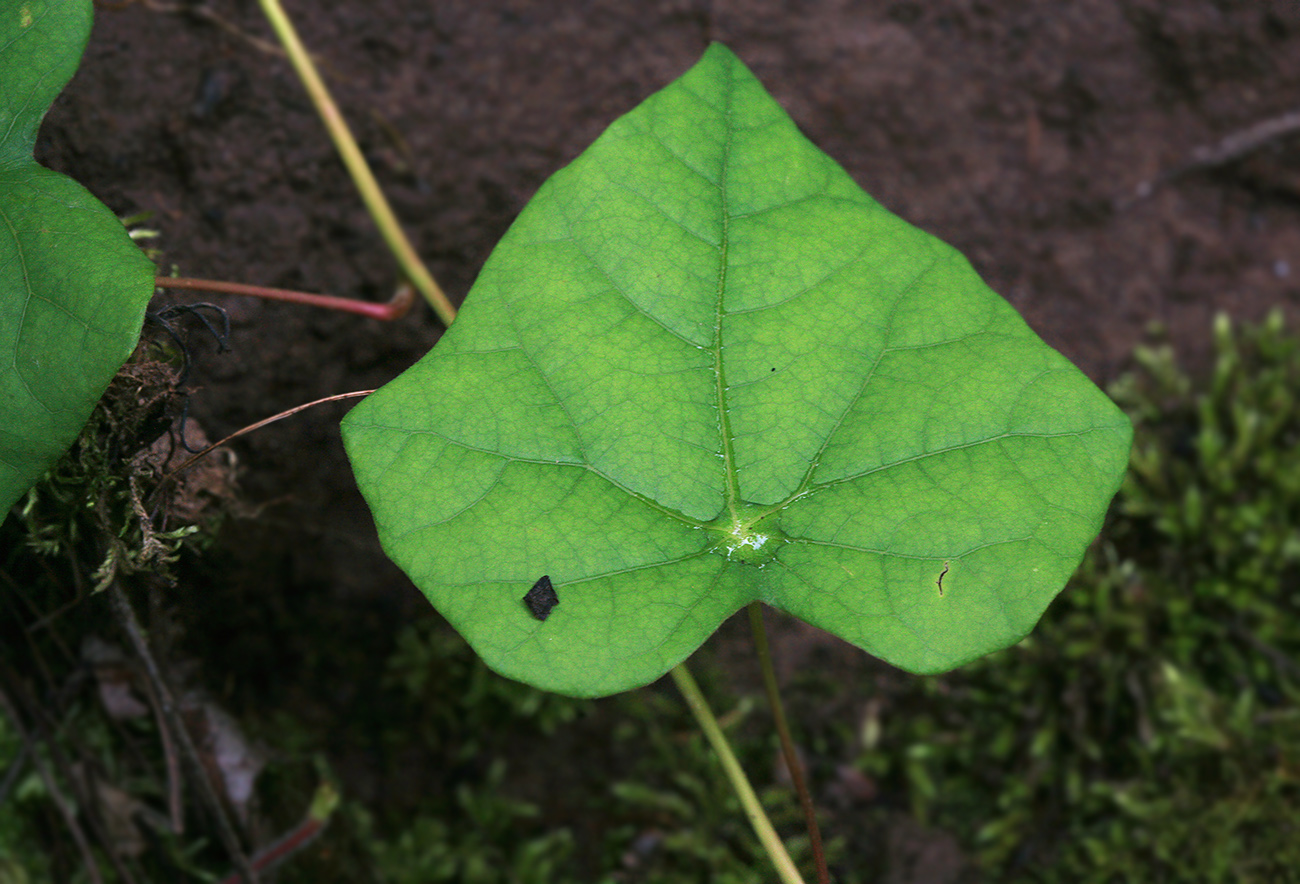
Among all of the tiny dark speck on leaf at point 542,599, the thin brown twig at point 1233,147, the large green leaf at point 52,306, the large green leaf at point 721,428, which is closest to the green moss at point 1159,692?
the thin brown twig at point 1233,147

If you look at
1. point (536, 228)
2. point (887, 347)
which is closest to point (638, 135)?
point (536, 228)

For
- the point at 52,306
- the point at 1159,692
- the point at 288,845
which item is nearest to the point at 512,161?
the point at 52,306

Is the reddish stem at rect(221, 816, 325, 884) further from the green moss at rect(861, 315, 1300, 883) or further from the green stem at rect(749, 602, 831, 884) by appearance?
the green moss at rect(861, 315, 1300, 883)

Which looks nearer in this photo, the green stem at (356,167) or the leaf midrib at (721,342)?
the leaf midrib at (721,342)

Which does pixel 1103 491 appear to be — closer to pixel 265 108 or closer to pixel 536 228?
pixel 536 228

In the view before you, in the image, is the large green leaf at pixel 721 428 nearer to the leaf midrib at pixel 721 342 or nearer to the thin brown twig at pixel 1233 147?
the leaf midrib at pixel 721 342

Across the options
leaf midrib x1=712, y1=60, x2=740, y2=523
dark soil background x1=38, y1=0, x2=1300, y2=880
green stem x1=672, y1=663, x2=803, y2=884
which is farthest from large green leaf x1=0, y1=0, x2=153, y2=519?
green stem x1=672, y1=663, x2=803, y2=884
